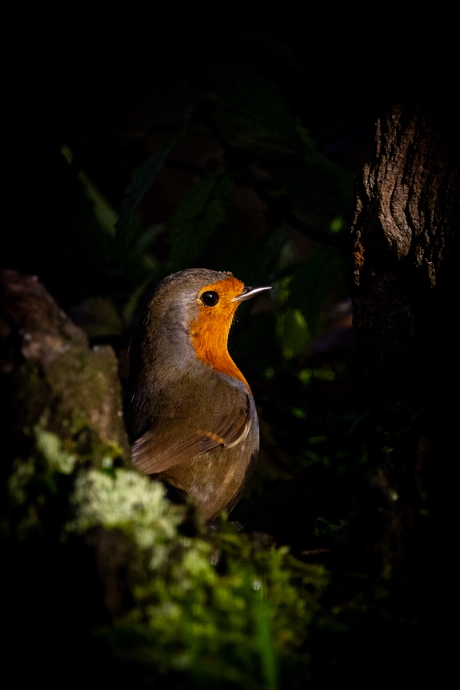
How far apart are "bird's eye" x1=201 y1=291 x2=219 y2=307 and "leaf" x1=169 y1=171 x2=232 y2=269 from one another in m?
0.36

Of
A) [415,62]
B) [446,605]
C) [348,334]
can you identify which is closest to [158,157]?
[415,62]

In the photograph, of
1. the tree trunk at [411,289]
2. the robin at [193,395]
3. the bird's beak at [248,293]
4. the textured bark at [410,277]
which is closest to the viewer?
the tree trunk at [411,289]

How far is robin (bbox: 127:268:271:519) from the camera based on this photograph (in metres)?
2.12

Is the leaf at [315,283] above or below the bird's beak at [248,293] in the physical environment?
below

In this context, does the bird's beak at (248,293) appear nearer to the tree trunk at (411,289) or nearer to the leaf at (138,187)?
the leaf at (138,187)

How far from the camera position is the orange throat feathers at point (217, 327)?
244 cm

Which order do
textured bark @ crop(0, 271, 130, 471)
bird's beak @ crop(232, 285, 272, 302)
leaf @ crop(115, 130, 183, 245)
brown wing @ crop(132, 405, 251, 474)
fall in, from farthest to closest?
bird's beak @ crop(232, 285, 272, 302), leaf @ crop(115, 130, 183, 245), brown wing @ crop(132, 405, 251, 474), textured bark @ crop(0, 271, 130, 471)

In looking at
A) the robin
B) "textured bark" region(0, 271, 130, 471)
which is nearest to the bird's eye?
the robin

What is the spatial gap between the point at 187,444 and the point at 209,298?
68 cm

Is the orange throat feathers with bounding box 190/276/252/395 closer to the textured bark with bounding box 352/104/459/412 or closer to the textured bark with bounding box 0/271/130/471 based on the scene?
the textured bark with bounding box 352/104/459/412

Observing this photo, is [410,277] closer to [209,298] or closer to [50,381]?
[209,298]

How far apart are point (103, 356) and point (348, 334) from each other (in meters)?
3.11

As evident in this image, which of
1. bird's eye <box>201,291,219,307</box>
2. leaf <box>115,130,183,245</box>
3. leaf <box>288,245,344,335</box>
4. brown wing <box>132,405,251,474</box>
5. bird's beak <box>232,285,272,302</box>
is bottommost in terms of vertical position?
leaf <box>288,245,344,335</box>

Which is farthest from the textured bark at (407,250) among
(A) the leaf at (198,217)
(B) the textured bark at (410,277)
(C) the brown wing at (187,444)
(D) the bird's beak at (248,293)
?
(A) the leaf at (198,217)
